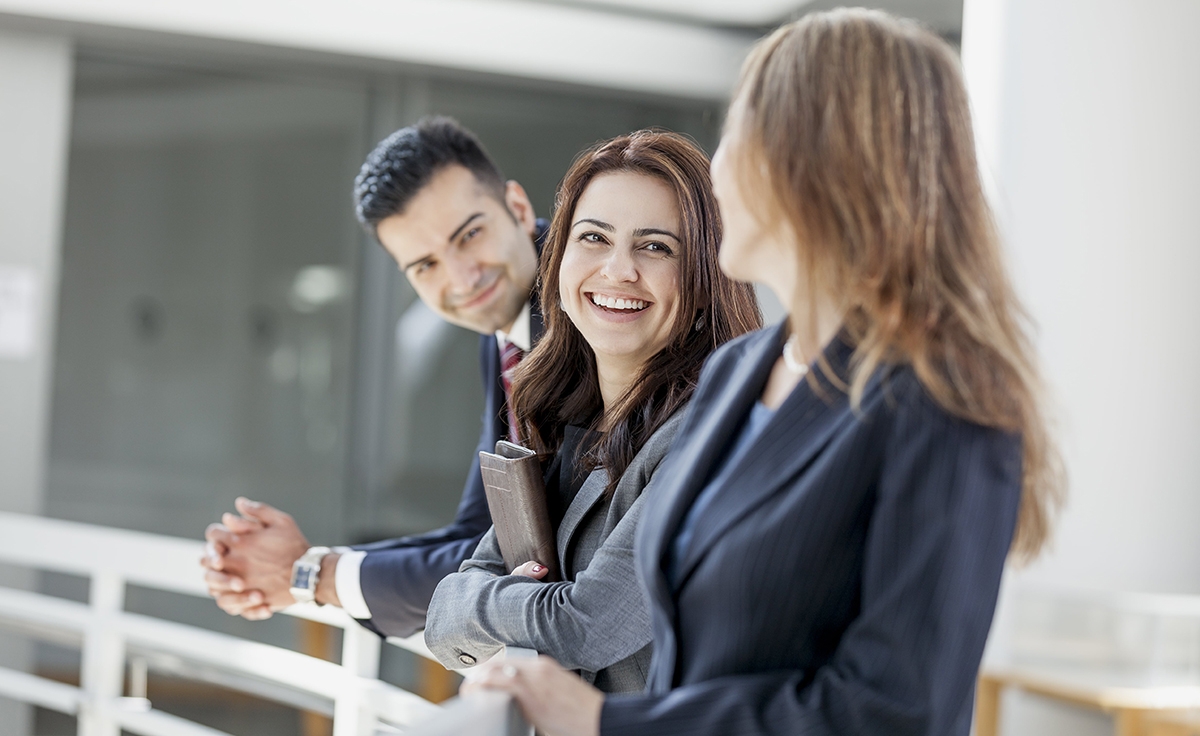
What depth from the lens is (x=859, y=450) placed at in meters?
0.94

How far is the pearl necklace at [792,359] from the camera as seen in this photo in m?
1.11

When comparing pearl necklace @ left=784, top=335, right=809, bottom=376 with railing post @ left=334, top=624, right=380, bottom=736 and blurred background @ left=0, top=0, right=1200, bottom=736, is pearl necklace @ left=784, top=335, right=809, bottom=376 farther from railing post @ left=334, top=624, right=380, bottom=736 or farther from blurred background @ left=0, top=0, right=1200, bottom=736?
blurred background @ left=0, top=0, right=1200, bottom=736

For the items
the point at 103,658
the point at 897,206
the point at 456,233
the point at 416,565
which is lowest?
the point at 103,658

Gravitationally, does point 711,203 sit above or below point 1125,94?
below

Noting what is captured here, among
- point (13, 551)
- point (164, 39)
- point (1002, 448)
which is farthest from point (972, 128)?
point (164, 39)

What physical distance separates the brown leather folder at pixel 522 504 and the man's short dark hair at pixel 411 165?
3.13 ft

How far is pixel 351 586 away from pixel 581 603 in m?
0.71

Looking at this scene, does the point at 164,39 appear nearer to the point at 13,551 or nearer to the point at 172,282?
the point at 172,282

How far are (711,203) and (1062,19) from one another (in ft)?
8.95

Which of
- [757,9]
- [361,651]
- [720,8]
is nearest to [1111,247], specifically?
[757,9]

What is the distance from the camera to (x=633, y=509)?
1.35m

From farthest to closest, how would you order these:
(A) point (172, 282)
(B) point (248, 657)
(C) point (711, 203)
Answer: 1. (A) point (172, 282)
2. (B) point (248, 657)
3. (C) point (711, 203)

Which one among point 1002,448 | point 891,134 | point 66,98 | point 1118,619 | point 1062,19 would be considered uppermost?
point 1062,19

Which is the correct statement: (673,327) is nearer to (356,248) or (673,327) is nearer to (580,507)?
(580,507)
